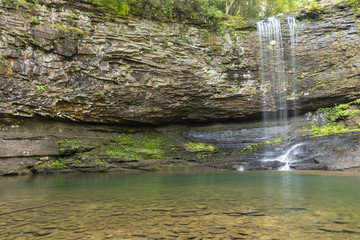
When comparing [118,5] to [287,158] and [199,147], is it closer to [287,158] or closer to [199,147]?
[199,147]

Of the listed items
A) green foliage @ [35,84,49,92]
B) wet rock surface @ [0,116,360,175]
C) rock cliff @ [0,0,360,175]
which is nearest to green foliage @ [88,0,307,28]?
rock cliff @ [0,0,360,175]

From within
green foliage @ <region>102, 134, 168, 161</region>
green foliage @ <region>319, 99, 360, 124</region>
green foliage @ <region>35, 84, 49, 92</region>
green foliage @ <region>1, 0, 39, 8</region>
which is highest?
green foliage @ <region>1, 0, 39, 8</region>

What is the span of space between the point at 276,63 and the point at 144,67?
8.28 m

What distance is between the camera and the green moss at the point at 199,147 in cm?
1355

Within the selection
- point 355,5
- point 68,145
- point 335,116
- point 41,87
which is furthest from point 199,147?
point 355,5

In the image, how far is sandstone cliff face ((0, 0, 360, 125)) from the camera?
449 inches

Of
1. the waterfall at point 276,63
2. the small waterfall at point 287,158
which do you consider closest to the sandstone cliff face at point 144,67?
the waterfall at point 276,63

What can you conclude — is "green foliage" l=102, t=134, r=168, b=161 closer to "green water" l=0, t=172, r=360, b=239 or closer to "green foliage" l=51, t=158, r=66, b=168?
"green foliage" l=51, t=158, r=66, b=168

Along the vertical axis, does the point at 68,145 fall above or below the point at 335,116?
below

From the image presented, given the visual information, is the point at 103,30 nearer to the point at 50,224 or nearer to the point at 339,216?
the point at 50,224

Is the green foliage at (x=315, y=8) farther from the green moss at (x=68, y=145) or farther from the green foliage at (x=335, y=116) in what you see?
the green moss at (x=68, y=145)

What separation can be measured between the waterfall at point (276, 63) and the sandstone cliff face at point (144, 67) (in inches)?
17.1

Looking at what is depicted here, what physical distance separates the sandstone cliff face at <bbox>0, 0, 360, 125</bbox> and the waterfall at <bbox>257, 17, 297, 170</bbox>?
1.42 ft

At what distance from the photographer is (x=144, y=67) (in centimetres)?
1334
